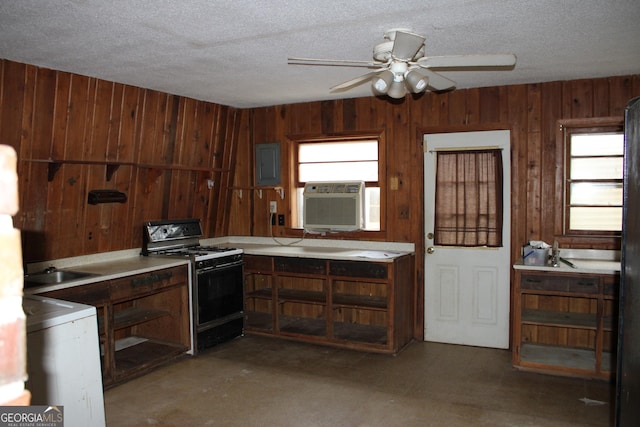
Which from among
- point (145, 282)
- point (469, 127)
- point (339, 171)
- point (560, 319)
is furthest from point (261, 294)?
point (560, 319)

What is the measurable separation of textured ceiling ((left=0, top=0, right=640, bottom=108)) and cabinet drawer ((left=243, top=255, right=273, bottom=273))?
1.75m

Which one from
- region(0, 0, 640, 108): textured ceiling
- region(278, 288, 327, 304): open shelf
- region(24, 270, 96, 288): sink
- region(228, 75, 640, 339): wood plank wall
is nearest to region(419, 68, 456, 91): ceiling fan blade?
region(0, 0, 640, 108): textured ceiling

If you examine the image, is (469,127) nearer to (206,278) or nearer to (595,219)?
(595,219)

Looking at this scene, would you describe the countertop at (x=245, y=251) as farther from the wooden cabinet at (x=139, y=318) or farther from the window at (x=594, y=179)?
the window at (x=594, y=179)

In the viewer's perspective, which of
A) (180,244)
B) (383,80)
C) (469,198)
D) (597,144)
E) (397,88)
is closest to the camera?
(383,80)

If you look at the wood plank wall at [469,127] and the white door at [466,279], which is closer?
the wood plank wall at [469,127]

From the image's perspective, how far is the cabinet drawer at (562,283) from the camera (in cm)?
371

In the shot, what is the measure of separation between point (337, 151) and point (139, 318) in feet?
8.29

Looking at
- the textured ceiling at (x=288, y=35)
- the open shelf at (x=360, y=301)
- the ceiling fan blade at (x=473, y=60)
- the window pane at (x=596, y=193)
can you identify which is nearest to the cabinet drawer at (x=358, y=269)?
the open shelf at (x=360, y=301)

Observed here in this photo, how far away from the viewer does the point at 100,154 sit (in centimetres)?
411

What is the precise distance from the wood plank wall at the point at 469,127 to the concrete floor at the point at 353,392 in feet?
2.90

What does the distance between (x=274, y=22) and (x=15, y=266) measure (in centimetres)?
229

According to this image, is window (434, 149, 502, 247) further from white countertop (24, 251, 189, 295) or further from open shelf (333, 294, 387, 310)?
white countertop (24, 251, 189, 295)

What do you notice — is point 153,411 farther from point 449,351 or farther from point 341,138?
point 341,138
